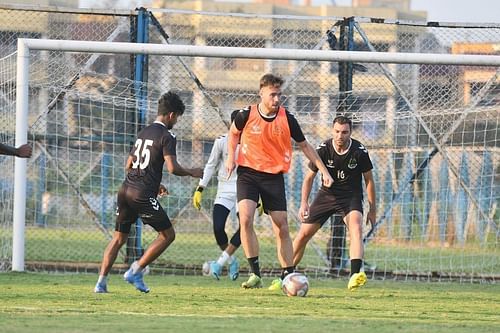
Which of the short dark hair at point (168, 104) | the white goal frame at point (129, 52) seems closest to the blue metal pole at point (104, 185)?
the white goal frame at point (129, 52)

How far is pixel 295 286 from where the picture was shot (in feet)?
37.9

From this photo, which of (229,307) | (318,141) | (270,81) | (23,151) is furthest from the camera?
(318,141)

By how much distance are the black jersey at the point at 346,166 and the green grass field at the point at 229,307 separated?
1091mm

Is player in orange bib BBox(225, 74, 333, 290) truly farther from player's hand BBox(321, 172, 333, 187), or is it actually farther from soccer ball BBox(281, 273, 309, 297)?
soccer ball BBox(281, 273, 309, 297)

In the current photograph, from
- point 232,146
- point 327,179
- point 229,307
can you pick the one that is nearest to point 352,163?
point 327,179

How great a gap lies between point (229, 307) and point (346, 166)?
286 cm

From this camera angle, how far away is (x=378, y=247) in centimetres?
1650

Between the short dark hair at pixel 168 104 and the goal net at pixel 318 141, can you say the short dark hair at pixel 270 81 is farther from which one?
the goal net at pixel 318 141

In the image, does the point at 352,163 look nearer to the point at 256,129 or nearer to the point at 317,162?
the point at 317,162

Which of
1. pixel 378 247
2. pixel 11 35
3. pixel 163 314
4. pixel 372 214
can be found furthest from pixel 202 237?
pixel 163 314

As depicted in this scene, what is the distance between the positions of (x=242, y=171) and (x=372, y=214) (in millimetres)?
1678

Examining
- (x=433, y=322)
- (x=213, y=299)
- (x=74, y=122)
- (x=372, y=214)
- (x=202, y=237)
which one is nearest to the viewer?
(x=433, y=322)

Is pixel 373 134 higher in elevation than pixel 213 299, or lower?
higher

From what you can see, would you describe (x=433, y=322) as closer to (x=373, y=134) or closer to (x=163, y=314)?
(x=163, y=314)
